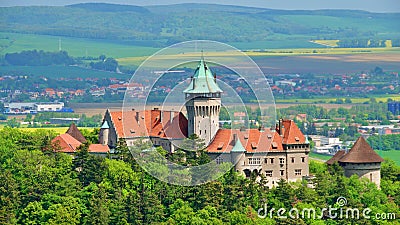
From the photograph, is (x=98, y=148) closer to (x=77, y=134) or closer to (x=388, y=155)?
A: (x=77, y=134)

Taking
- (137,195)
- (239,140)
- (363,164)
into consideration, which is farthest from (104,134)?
(363,164)

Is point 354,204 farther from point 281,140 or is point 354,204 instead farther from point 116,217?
point 116,217

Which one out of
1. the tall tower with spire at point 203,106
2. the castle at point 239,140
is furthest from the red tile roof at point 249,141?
the tall tower with spire at point 203,106

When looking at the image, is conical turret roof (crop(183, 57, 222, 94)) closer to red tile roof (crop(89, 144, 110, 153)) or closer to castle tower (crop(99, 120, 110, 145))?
red tile roof (crop(89, 144, 110, 153))

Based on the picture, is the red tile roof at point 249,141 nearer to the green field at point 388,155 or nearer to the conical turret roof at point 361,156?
the conical turret roof at point 361,156

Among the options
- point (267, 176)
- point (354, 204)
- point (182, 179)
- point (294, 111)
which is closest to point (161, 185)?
point (182, 179)

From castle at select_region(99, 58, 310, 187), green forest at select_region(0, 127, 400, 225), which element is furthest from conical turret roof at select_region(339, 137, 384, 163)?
castle at select_region(99, 58, 310, 187)
